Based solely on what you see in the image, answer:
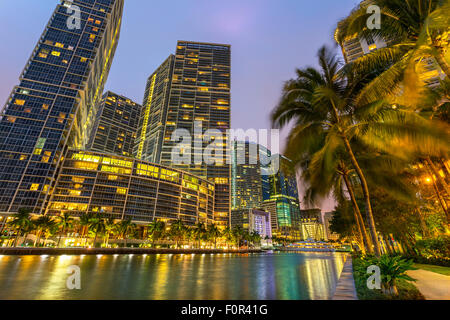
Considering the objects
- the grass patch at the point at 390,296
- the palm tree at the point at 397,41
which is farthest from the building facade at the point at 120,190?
the palm tree at the point at 397,41

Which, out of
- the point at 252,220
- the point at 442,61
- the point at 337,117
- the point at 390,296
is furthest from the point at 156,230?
the point at 252,220

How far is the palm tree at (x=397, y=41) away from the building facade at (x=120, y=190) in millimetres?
85973

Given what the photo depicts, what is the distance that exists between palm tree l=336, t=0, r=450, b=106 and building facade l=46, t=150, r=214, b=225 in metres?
86.0

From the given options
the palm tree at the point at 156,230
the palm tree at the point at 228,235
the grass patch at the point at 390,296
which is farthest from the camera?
the palm tree at the point at 228,235

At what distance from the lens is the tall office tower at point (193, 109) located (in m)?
147

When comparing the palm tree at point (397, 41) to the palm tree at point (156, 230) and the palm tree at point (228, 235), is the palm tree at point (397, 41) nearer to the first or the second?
the palm tree at point (156, 230)

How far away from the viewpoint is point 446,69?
8273 millimetres

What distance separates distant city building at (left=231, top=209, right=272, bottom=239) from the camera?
597ft

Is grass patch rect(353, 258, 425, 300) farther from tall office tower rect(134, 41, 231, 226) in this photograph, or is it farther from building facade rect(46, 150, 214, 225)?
tall office tower rect(134, 41, 231, 226)

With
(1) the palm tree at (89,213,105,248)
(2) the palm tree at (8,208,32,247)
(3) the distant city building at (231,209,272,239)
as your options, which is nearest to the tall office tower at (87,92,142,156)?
(3) the distant city building at (231,209,272,239)

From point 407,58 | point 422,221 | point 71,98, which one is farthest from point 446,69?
point 71,98

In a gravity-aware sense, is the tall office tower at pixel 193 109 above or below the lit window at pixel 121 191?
above
